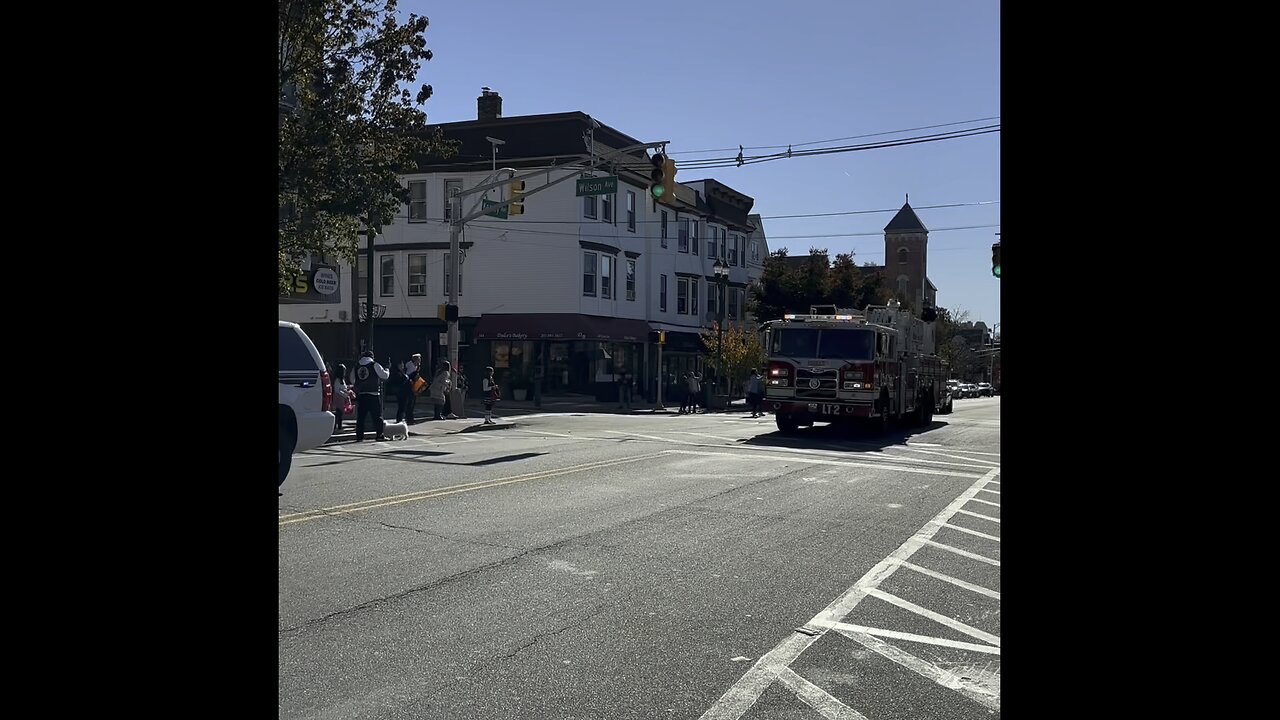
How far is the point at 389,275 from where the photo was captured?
42531 mm

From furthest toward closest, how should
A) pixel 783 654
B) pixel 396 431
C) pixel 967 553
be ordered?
1. pixel 396 431
2. pixel 967 553
3. pixel 783 654

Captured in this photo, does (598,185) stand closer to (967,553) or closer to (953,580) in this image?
(967,553)

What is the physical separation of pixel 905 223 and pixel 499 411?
8970cm

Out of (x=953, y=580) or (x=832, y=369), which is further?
(x=832, y=369)

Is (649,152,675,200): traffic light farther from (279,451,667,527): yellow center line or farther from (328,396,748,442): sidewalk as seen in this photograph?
(279,451,667,527): yellow center line

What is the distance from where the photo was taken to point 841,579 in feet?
25.3

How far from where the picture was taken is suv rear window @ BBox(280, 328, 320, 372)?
11.9 metres

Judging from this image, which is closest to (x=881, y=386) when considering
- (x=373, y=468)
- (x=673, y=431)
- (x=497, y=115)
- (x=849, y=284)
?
(x=673, y=431)

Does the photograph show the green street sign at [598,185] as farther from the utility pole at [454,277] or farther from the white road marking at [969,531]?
the white road marking at [969,531]

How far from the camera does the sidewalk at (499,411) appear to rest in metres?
23.8

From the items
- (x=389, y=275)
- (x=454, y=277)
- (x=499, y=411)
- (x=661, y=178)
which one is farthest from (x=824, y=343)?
(x=389, y=275)

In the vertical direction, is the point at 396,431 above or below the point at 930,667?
above
